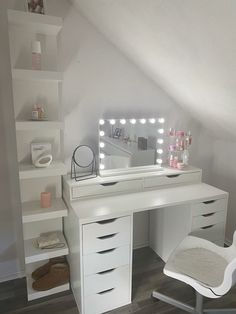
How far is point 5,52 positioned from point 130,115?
1069 mm

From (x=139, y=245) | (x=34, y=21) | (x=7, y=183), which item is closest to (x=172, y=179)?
(x=139, y=245)

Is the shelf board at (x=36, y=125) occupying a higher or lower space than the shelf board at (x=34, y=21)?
lower

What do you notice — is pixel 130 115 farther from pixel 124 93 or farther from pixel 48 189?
pixel 48 189

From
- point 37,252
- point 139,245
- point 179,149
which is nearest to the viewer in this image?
point 37,252

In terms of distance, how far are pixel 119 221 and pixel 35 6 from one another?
1465mm

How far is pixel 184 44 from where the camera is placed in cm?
134

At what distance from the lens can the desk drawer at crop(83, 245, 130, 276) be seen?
155cm

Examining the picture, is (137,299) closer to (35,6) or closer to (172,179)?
(172,179)

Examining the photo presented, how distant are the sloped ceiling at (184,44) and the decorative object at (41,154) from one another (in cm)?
97

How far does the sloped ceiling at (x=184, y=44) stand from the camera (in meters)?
1.08

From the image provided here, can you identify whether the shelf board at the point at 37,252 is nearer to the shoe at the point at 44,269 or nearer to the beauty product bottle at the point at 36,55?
the shoe at the point at 44,269

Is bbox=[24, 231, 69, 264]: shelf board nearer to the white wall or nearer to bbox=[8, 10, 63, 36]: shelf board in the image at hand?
the white wall

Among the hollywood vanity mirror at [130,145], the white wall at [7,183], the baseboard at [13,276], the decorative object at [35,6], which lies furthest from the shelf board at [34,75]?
the baseboard at [13,276]

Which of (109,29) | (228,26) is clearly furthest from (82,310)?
(109,29)
